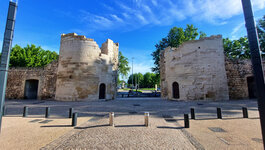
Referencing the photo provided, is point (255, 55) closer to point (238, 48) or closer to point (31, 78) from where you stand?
point (31, 78)

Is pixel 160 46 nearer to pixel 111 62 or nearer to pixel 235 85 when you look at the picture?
pixel 111 62

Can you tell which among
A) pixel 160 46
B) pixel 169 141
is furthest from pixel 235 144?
pixel 160 46

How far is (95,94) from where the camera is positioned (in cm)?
1398

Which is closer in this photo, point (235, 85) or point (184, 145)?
point (184, 145)

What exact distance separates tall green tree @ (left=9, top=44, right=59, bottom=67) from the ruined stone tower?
Result: 13.2 metres

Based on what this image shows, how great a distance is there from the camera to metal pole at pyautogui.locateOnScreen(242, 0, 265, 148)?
1935 millimetres

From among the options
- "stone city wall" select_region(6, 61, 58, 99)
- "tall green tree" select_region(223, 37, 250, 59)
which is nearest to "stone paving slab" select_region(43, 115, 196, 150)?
"stone city wall" select_region(6, 61, 58, 99)

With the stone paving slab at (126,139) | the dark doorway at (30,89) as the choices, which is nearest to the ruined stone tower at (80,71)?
the dark doorway at (30,89)

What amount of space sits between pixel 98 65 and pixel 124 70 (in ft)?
52.8

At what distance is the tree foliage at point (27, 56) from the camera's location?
2111 centimetres

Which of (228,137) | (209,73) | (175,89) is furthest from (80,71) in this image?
(209,73)

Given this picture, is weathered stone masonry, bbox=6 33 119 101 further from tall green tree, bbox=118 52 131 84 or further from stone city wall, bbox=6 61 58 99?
tall green tree, bbox=118 52 131 84

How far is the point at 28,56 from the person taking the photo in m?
22.3

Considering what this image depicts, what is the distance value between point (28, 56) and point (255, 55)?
3097 centimetres
